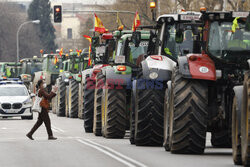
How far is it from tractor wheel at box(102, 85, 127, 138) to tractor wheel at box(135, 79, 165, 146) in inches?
134

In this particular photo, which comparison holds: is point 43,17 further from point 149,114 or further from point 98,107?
point 149,114

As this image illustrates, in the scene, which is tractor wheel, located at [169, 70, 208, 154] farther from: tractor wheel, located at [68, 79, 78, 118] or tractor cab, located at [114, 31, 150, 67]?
tractor wheel, located at [68, 79, 78, 118]

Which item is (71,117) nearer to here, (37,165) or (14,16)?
(37,165)

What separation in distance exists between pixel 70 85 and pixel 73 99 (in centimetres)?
120

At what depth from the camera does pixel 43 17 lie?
16312 centimetres

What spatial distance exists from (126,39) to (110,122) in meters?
2.16

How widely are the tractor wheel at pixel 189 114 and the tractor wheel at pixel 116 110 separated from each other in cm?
637

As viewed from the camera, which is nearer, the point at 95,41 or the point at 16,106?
the point at 95,41

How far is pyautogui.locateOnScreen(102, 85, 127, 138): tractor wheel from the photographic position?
2283 centimetres

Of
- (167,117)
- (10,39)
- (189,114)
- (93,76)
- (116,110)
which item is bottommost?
(10,39)

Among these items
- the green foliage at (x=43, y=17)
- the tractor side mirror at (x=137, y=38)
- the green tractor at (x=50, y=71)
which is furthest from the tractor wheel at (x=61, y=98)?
the green foliage at (x=43, y=17)

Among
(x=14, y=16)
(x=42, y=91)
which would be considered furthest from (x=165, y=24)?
(x=14, y=16)

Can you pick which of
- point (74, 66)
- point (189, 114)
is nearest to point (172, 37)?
point (189, 114)

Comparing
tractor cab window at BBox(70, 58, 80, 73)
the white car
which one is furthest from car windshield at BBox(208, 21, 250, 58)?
tractor cab window at BBox(70, 58, 80, 73)
